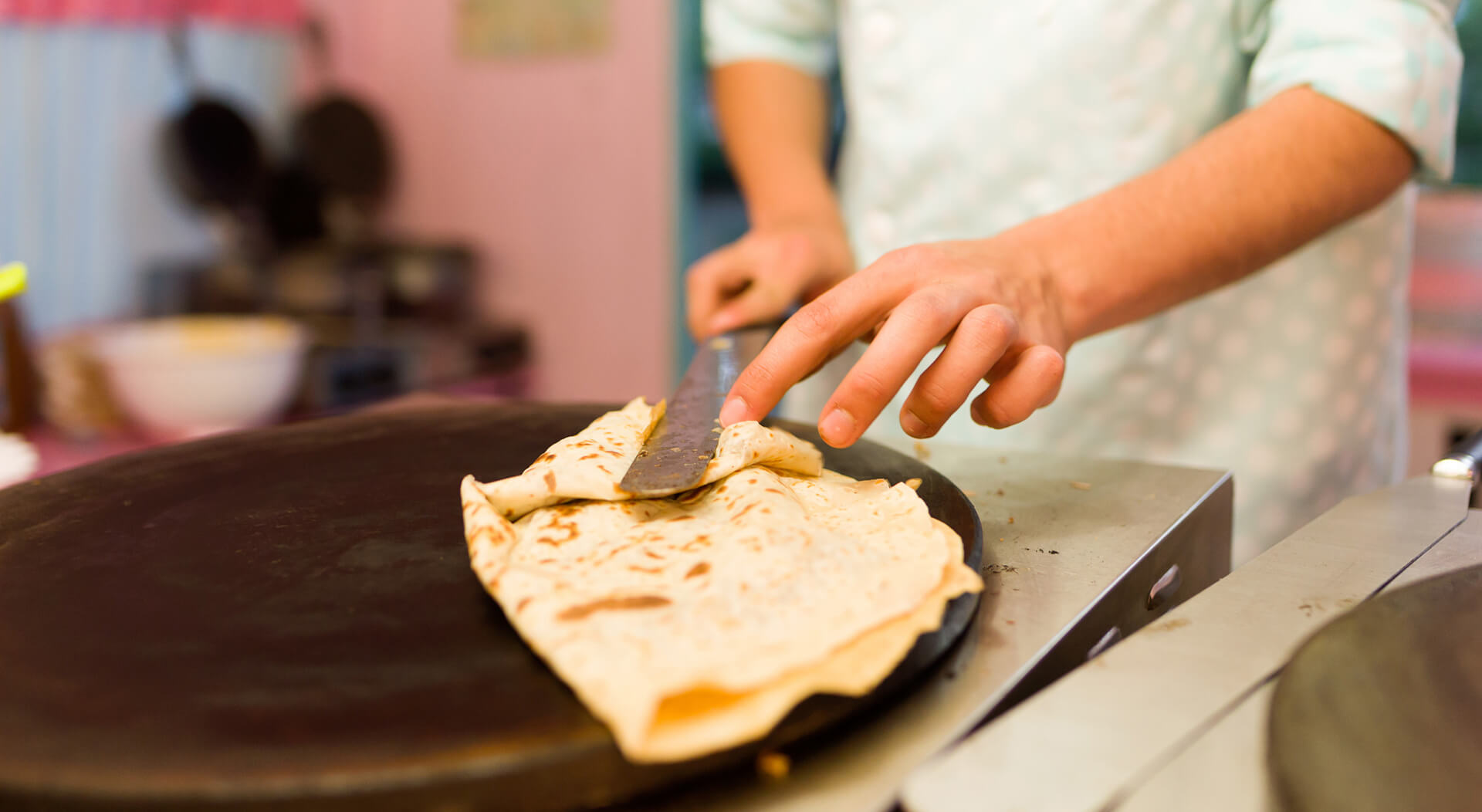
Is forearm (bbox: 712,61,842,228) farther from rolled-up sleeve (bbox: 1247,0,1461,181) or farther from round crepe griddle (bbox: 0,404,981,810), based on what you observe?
round crepe griddle (bbox: 0,404,981,810)

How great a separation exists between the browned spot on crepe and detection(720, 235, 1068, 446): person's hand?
0.69 feet

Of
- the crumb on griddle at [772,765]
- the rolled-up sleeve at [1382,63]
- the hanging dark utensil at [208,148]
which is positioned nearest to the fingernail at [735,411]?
the crumb on griddle at [772,765]

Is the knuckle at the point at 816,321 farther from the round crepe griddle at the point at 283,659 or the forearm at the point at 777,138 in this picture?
the forearm at the point at 777,138

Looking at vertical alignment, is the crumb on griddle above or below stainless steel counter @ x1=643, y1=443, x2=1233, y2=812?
above

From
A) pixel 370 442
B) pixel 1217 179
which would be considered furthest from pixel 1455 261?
pixel 370 442

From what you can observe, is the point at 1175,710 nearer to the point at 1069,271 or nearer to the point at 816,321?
the point at 816,321

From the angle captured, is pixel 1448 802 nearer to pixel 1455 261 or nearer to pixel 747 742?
pixel 747 742

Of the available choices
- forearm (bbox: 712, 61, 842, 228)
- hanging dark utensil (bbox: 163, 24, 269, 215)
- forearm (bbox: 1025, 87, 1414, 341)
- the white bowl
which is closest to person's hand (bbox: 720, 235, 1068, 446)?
forearm (bbox: 1025, 87, 1414, 341)

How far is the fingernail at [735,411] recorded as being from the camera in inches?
27.7

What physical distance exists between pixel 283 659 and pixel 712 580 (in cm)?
20

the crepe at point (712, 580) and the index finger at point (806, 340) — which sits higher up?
the index finger at point (806, 340)

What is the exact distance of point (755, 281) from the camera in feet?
3.74

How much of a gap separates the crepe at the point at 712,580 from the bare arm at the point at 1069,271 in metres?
0.07

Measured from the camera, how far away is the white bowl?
5.68 ft
